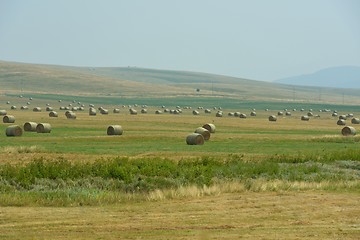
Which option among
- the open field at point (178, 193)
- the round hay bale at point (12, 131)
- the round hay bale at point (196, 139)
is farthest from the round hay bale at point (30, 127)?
the round hay bale at point (196, 139)

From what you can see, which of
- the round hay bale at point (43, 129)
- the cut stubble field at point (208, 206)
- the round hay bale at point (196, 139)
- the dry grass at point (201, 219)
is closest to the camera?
the dry grass at point (201, 219)

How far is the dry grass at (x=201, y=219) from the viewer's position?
21266 mm

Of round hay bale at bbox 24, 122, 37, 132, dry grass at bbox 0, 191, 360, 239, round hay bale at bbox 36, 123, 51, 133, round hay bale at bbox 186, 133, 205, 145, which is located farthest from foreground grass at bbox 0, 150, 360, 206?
round hay bale at bbox 24, 122, 37, 132

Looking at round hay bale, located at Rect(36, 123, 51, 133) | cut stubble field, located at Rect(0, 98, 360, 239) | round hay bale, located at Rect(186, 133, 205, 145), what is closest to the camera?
cut stubble field, located at Rect(0, 98, 360, 239)

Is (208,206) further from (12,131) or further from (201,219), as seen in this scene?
(12,131)

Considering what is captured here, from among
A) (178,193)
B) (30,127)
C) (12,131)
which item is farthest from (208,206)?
(30,127)

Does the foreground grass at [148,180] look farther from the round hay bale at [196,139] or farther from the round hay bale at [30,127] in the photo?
the round hay bale at [30,127]

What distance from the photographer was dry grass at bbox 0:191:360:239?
69.8ft

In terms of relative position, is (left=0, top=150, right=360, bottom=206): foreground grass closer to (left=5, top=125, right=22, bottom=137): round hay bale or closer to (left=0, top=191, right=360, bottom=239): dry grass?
(left=0, top=191, right=360, bottom=239): dry grass

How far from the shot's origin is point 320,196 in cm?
2948

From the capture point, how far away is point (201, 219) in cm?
2400

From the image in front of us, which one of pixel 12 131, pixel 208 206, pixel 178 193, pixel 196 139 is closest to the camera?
pixel 208 206

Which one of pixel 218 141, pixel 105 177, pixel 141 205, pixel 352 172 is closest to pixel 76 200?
pixel 141 205

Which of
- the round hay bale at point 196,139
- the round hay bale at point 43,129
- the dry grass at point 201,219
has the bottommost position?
the round hay bale at point 43,129
